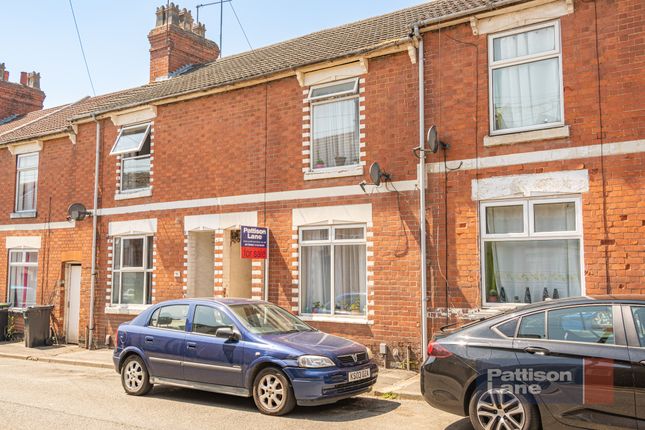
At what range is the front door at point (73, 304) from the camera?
16.0 meters

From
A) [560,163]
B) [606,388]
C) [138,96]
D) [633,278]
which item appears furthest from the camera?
[138,96]

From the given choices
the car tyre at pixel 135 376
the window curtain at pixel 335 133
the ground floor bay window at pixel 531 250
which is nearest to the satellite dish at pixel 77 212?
the window curtain at pixel 335 133

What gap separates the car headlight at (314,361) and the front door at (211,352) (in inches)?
35.8

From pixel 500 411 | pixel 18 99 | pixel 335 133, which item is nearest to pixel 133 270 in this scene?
pixel 335 133

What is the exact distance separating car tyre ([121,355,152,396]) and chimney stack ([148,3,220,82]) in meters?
11.1

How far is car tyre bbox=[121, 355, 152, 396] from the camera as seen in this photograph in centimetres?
883

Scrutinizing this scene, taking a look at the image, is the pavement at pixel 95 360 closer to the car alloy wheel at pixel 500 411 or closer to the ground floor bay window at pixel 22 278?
the ground floor bay window at pixel 22 278

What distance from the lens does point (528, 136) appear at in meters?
9.51

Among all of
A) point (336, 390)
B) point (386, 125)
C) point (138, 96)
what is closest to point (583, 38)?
point (386, 125)

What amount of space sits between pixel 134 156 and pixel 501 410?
11890 millimetres

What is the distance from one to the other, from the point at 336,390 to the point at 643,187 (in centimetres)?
525

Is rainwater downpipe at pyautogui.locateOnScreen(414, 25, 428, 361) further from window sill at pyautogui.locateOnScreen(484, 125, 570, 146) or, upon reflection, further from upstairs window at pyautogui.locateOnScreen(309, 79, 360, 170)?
upstairs window at pyautogui.locateOnScreen(309, 79, 360, 170)

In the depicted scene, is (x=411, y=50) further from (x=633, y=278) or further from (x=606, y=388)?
(x=606, y=388)

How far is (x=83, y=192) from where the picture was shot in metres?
16.2
